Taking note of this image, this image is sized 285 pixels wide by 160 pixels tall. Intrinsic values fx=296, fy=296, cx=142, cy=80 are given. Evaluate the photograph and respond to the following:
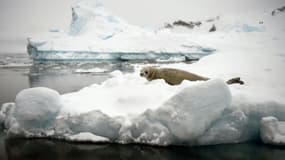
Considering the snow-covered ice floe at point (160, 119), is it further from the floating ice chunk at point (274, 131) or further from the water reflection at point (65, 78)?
the water reflection at point (65, 78)

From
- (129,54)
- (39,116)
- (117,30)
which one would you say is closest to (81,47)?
(129,54)

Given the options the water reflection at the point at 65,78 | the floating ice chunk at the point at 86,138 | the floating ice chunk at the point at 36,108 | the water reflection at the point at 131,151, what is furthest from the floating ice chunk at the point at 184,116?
the water reflection at the point at 65,78

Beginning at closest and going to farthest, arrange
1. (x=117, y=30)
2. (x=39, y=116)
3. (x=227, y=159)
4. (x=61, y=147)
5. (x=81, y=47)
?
(x=227, y=159) < (x=61, y=147) < (x=39, y=116) < (x=81, y=47) < (x=117, y=30)

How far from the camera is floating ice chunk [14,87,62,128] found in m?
3.57

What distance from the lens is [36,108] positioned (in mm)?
3572

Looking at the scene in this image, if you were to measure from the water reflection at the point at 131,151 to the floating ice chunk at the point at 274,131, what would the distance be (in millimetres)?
100

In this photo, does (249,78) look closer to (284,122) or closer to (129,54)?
(284,122)

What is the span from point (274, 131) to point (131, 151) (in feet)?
5.40

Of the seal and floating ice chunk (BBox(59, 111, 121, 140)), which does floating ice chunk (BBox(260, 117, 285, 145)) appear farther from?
the seal

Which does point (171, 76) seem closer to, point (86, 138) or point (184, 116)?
point (184, 116)

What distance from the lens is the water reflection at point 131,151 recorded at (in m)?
3.06

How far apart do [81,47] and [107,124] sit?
15.4m

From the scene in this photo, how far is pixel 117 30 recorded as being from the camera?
24469 millimetres

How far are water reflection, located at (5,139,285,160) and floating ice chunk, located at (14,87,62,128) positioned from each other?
0.28 metres
